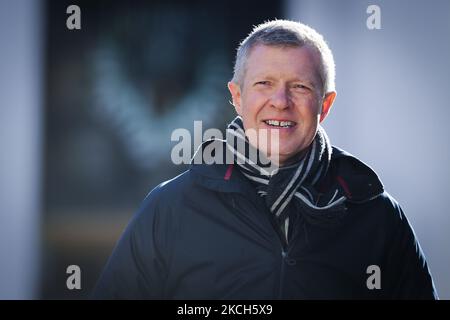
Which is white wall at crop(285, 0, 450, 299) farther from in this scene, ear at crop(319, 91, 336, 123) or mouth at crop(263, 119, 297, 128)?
mouth at crop(263, 119, 297, 128)

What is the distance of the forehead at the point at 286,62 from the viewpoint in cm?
220

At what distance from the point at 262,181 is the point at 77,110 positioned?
2.80 meters

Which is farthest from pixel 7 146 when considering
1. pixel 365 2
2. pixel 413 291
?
pixel 413 291

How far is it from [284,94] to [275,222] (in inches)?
15.8

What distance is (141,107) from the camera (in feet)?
15.8

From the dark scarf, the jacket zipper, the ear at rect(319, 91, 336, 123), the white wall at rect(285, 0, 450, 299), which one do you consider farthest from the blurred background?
the jacket zipper

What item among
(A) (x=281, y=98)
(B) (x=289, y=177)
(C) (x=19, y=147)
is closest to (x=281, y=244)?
(B) (x=289, y=177)

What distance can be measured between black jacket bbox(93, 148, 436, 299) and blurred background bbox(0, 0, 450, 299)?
2091 mm

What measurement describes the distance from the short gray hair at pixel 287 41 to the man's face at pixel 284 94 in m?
0.02

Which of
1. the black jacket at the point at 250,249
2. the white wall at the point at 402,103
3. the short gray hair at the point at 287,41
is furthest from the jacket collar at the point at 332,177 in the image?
the white wall at the point at 402,103

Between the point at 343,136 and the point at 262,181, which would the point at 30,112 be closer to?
the point at 343,136

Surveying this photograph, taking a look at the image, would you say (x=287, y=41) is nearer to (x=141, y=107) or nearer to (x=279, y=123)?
(x=279, y=123)

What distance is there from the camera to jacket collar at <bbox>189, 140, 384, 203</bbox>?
2189 mm

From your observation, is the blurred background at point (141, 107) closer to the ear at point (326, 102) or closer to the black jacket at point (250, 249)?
the ear at point (326, 102)
